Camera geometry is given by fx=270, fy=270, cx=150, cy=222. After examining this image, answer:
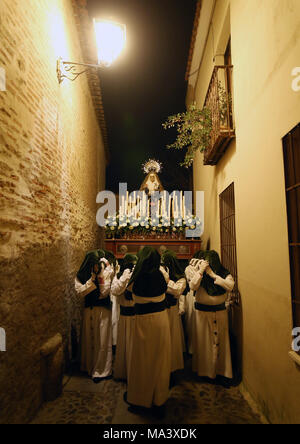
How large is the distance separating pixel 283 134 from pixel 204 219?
5.62 m

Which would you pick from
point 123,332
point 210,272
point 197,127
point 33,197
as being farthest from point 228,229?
point 33,197

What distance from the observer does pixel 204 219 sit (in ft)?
28.0

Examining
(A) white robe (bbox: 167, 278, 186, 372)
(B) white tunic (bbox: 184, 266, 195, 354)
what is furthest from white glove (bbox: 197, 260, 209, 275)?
(B) white tunic (bbox: 184, 266, 195, 354)

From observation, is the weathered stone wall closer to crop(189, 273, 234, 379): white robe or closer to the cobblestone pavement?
the cobblestone pavement

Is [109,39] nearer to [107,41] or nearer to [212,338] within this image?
[107,41]

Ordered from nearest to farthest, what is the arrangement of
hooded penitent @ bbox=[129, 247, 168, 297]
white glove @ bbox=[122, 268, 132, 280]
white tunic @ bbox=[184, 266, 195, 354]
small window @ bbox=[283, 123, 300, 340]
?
small window @ bbox=[283, 123, 300, 340]
hooded penitent @ bbox=[129, 247, 168, 297]
white glove @ bbox=[122, 268, 132, 280]
white tunic @ bbox=[184, 266, 195, 354]

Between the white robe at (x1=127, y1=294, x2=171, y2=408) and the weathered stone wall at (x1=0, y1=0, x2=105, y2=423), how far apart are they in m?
1.33

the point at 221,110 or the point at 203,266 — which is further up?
the point at 221,110

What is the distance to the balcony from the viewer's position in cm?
518

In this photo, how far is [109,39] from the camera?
473 centimetres

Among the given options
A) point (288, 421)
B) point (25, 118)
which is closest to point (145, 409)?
point (288, 421)

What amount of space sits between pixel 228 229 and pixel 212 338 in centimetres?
239

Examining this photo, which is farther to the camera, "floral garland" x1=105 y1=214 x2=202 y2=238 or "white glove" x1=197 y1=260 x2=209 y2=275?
"floral garland" x1=105 y1=214 x2=202 y2=238

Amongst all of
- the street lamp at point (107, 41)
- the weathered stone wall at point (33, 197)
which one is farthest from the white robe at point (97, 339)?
the street lamp at point (107, 41)
